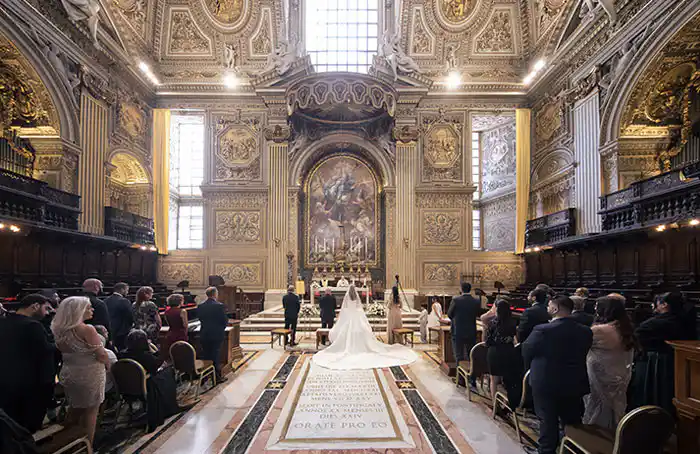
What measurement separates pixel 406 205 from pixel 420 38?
6895 millimetres

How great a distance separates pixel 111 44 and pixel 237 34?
514 centimetres

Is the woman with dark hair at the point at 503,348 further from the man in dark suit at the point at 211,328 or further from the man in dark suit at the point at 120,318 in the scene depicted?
the man in dark suit at the point at 120,318

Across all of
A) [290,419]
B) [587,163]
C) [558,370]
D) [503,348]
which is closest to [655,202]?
[587,163]

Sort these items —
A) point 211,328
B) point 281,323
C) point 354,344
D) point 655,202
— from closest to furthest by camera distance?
1. point 211,328
2. point 354,344
3. point 655,202
4. point 281,323

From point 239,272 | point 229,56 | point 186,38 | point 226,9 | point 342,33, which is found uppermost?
point 226,9

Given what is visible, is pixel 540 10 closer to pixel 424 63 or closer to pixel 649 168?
pixel 424 63

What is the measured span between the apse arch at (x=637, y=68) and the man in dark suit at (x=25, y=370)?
1284cm

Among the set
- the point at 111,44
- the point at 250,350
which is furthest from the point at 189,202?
the point at 250,350

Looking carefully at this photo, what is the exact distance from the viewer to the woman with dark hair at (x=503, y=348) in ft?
16.1

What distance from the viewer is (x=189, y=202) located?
22625mm

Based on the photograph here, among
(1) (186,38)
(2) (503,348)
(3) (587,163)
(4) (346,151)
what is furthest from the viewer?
(4) (346,151)

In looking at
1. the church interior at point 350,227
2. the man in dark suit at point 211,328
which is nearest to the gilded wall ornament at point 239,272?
the church interior at point 350,227

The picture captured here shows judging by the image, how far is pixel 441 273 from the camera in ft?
55.9

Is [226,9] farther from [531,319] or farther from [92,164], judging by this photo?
[531,319]
